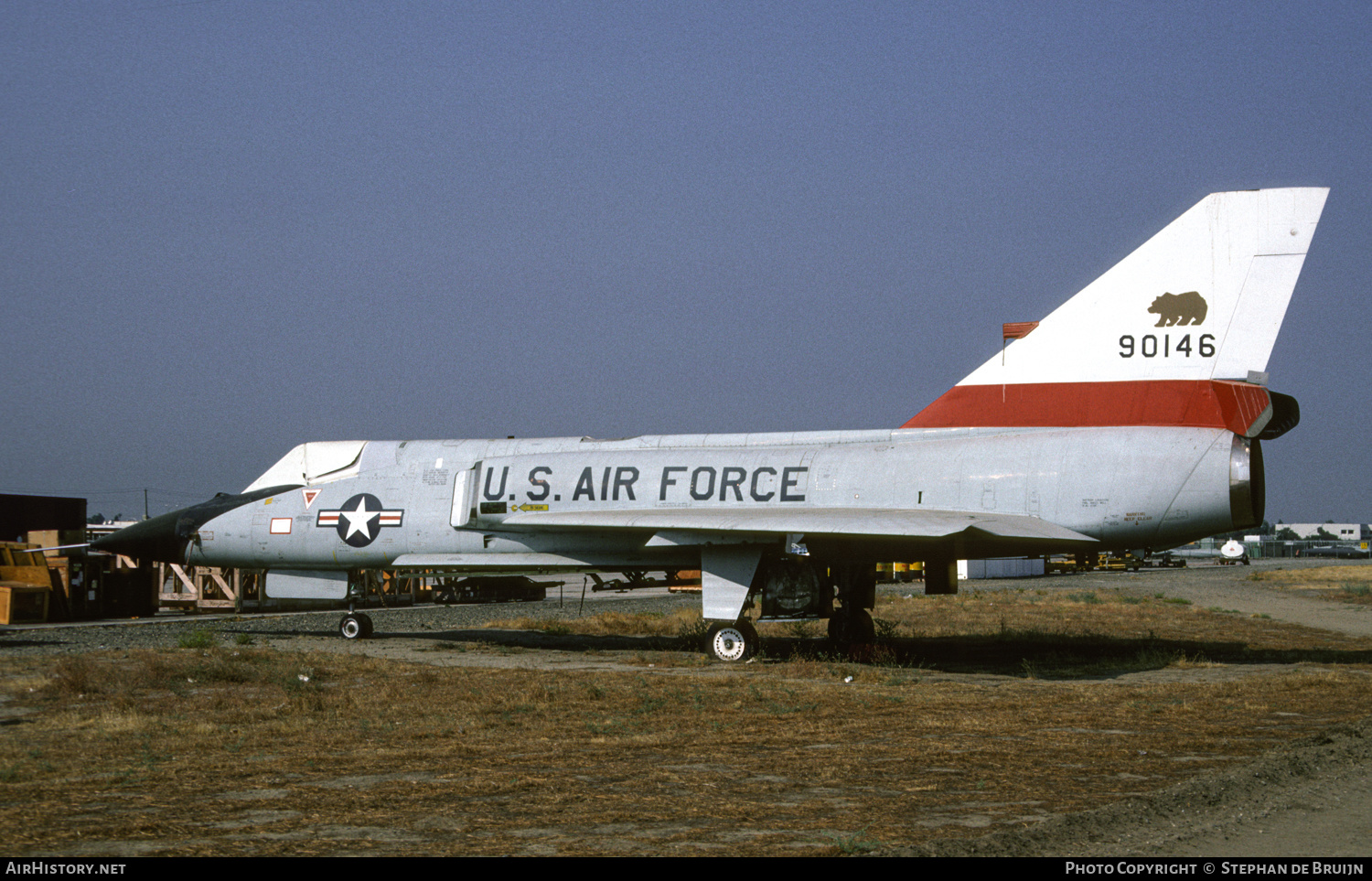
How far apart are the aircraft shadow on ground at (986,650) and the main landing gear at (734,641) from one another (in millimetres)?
796

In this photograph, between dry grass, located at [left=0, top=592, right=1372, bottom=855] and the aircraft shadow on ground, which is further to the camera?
the aircraft shadow on ground

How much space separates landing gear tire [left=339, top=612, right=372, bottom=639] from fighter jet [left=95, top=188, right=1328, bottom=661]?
0.76 m

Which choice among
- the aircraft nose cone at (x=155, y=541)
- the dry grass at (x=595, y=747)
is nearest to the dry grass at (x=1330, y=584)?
the dry grass at (x=595, y=747)

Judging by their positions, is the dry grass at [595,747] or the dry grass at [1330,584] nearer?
the dry grass at [595,747]

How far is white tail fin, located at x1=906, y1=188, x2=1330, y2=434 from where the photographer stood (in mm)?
13508

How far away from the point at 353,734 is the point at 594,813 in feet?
13.0

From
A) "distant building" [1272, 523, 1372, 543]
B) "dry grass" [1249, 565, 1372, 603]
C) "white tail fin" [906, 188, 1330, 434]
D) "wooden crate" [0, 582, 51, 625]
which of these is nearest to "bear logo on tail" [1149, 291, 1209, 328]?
"white tail fin" [906, 188, 1330, 434]

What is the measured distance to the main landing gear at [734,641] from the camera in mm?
15203

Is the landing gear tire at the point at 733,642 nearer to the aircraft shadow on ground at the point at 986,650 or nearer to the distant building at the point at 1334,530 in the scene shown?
the aircraft shadow on ground at the point at 986,650

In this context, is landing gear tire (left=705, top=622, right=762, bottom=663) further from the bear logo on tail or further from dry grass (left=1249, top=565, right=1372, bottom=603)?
dry grass (left=1249, top=565, right=1372, bottom=603)

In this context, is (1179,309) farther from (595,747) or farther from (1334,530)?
(1334,530)

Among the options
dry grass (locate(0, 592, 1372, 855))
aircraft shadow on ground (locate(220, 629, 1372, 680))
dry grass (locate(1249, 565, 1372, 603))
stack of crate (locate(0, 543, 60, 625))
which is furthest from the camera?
dry grass (locate(1249, 565, 1372, 603))
